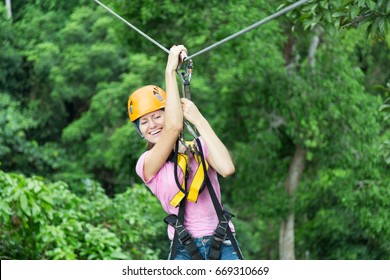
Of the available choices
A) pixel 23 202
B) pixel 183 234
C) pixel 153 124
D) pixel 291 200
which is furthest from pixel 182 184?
pixel 291 200

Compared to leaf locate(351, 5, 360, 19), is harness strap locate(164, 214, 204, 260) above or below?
below

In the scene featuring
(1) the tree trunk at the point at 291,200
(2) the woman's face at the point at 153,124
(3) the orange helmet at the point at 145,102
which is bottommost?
(2) the woman's face at the point at 153,124

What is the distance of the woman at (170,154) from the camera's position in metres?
2.63

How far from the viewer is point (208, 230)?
2695 mm

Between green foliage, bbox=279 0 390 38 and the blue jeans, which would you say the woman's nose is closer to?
the blue jeans

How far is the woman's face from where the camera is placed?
2.80 metres

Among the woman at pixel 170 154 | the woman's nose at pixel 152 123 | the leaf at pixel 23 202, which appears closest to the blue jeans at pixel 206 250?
the woman at pixel 170 154

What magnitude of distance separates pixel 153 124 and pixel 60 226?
3284 millimetres

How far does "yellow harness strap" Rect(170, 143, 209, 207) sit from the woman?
16mm

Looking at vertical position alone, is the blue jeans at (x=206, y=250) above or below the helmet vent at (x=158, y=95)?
below

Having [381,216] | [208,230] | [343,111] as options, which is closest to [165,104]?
[208,230]

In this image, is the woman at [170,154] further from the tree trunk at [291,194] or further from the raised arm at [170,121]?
the tree trunk at [291,194]

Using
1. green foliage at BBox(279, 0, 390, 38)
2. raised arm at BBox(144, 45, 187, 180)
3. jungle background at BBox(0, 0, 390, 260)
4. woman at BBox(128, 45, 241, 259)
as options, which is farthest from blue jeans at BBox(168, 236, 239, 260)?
jungle background at BBox(0, 0, 390, 260)

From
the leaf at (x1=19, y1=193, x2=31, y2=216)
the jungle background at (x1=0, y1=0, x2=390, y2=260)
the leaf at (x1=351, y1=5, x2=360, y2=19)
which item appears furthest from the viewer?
the jungle background at (x1=0, y1=0, x2=390, y2=260)
